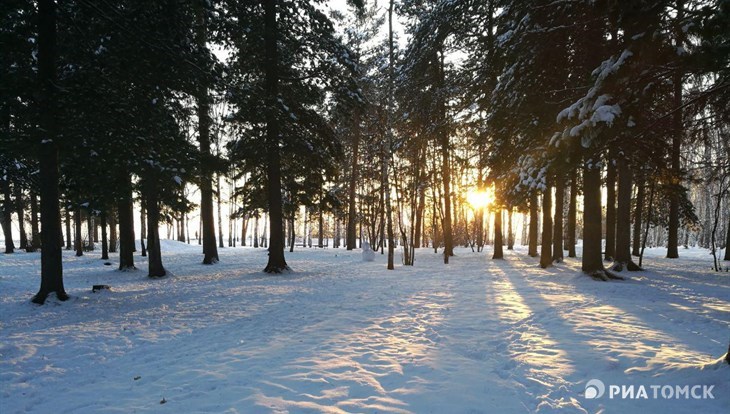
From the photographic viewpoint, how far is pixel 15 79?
673cm

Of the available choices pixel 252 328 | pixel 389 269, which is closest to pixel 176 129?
pixel 252 328

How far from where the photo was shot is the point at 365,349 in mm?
5234

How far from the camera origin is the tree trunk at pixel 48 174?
7.70 meters

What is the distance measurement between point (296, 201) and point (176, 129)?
7.15 metres

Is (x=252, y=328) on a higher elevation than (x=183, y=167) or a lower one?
lower

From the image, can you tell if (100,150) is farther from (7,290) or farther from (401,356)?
(401,356)

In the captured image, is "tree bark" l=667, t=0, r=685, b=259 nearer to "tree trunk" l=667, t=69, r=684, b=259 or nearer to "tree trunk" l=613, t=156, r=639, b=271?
"tree trunk" l=667, t=69, r=684, b=259

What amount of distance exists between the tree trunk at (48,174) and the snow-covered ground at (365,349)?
0.68 meters

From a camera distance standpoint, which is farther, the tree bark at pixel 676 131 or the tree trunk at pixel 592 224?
the tree trunk at pixel 592 224

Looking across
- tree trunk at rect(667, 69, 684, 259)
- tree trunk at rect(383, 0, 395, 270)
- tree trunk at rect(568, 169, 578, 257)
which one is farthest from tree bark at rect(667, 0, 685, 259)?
tree trunk at rect(383, 0, 395, 270)

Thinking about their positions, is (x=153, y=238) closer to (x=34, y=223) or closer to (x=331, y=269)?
(x=331, y=269)

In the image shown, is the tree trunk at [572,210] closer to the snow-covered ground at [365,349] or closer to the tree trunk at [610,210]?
the tree trunk at [610,210]

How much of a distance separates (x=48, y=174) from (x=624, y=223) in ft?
57.4

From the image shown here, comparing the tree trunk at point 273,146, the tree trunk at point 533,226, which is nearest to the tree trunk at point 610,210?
the tree trunk at point 533,226
